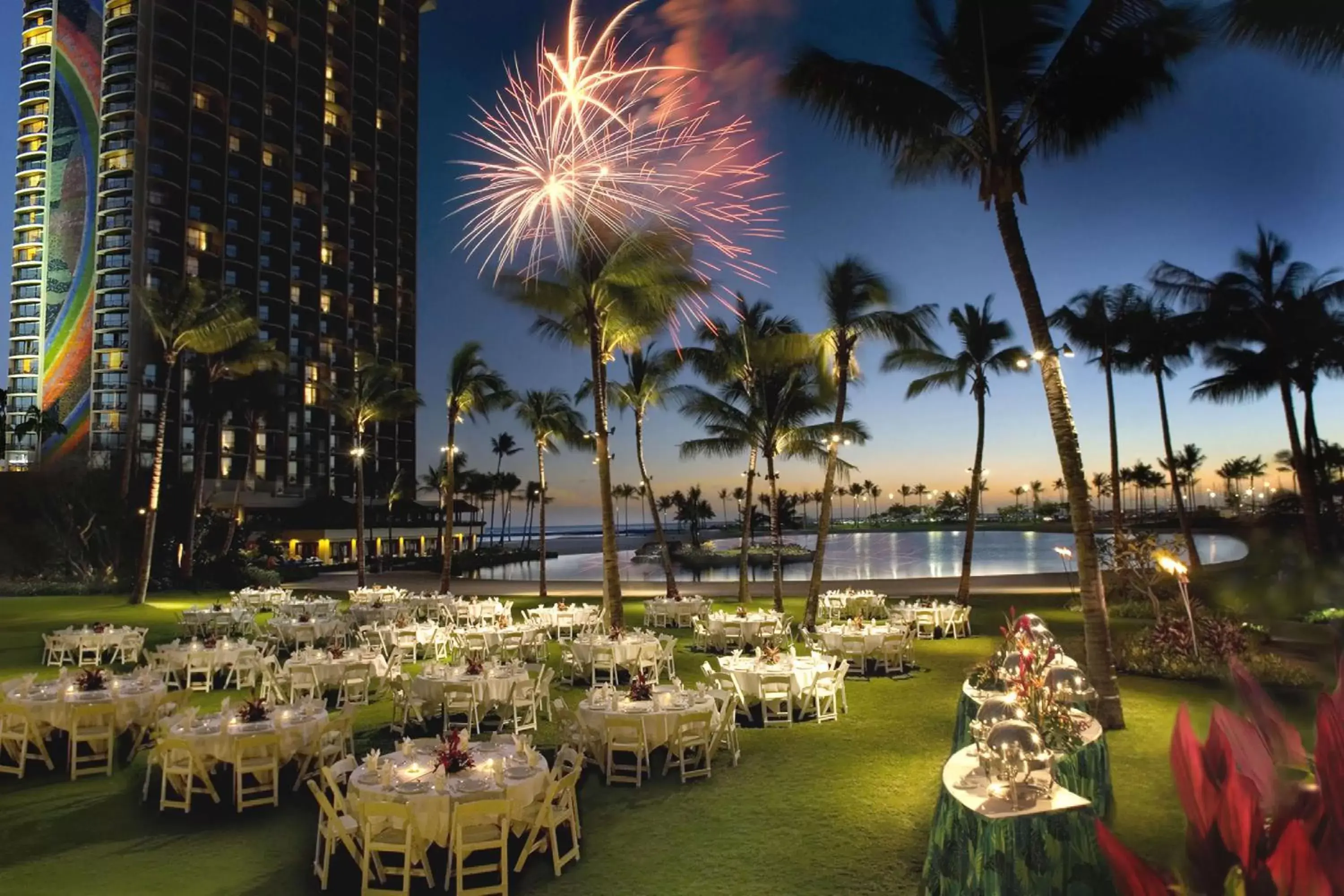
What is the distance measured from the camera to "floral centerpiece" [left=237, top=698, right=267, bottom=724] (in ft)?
27.7

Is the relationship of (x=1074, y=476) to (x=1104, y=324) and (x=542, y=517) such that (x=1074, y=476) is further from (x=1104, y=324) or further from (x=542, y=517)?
(x=542, y=517)

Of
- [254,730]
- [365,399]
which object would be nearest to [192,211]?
[365,399]

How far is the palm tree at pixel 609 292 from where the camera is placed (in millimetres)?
17703

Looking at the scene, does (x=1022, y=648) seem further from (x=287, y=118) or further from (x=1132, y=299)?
(x=287, y=118)

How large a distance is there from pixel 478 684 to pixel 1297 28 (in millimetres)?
10969

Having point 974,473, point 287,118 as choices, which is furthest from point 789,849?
point 287,118

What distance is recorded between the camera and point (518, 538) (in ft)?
619

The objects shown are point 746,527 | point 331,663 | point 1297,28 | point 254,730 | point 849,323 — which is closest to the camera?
point 1297,28

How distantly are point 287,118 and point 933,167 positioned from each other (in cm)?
8725

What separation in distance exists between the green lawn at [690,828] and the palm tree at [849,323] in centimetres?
1017

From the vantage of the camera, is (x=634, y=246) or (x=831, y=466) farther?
(x=831, y=466)

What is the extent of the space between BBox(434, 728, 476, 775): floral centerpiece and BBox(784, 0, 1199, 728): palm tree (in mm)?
7082

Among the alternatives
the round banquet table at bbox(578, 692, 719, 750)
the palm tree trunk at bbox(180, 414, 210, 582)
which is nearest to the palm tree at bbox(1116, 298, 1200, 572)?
the round banquet table at bbox(578, 692, 719, 750)

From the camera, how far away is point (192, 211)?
74.5 m
